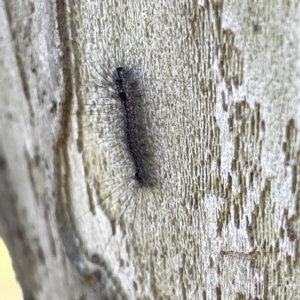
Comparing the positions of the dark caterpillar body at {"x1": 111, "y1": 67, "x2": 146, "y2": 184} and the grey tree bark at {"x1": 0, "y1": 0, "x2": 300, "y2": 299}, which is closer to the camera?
the grey tree bark at {"x1": 0, "y1": 0, "x2": 300, "y2": 299}

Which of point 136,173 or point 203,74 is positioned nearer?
point 203,74

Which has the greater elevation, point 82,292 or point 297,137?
point 297,137

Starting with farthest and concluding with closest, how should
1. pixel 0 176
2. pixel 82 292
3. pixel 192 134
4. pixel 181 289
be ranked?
pixel 0 176 < pixel 82 292 < pixel 181 289 < pixel 192 134

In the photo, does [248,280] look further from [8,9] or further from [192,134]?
[8,9]

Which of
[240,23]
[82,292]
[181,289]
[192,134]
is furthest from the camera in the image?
[82,292]

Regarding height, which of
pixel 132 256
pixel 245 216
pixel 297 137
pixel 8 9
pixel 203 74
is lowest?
pixel 132 256

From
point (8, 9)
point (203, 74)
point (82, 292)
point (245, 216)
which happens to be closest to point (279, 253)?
point (245, 216)

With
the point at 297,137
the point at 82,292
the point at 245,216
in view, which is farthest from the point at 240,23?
the point at 82,292

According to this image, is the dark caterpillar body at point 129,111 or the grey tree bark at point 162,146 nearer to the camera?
the grey tree bark at point 162,146
